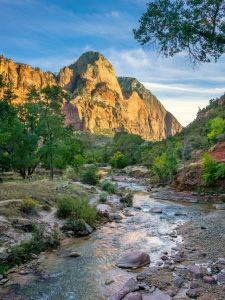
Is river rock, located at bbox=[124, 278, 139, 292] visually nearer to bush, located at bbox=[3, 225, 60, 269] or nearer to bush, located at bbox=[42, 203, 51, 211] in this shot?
bush, located at bbox=[3, 225, 60, 269]

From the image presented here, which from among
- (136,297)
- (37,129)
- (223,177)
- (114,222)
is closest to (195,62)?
(136,297)

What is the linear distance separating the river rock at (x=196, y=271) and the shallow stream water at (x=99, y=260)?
1269 mm

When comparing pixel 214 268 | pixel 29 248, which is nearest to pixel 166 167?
pixel 214 268

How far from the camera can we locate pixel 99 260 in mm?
6383

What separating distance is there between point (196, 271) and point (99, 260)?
10.2 ft

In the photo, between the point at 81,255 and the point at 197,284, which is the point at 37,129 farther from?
the point at 197,284

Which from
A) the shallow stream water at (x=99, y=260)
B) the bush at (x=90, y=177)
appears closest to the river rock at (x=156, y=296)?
the shallow stream water at (x=99, y=260)

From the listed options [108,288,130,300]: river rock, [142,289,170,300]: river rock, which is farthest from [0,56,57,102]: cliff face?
[142,289,170,300]: river rock

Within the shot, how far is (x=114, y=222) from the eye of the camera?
37.1ft

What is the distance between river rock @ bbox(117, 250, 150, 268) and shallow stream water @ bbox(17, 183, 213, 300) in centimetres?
21

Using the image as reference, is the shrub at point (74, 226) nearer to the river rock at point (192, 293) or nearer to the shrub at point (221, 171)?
the river rock at point (192, 293)

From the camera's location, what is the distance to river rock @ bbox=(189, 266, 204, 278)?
16.2 feet

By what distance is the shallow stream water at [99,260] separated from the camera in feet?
15.3

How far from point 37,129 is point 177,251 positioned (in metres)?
17.4
